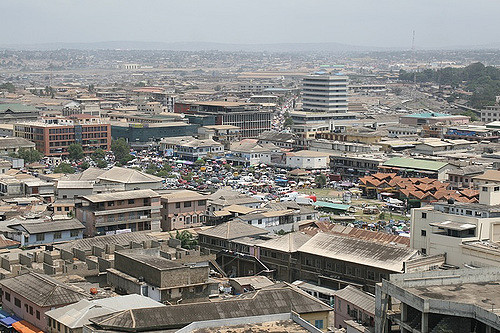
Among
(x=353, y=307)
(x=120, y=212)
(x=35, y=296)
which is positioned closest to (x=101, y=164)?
(x=120, y=212)

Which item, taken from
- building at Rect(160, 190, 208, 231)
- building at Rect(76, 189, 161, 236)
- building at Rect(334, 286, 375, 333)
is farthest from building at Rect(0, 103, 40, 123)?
building at Rect(334, 286, 375, 333)

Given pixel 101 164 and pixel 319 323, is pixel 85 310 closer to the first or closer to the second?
pixel 319 323

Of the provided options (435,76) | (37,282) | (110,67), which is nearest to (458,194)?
(37,282)

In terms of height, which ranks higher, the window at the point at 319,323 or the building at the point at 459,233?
the building at the point at 459,233

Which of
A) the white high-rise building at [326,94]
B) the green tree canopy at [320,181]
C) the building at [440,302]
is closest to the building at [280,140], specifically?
the green tree canopy at [320,181]

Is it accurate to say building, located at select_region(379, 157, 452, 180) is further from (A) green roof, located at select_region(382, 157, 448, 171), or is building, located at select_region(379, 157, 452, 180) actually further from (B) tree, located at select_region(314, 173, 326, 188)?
(B) tree, located at select_region(314, 173, 326, 188)

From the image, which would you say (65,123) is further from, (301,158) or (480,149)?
(480,149)

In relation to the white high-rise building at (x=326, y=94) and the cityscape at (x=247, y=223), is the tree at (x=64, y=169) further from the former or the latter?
the white high-rise building at (x=326, y=94)
